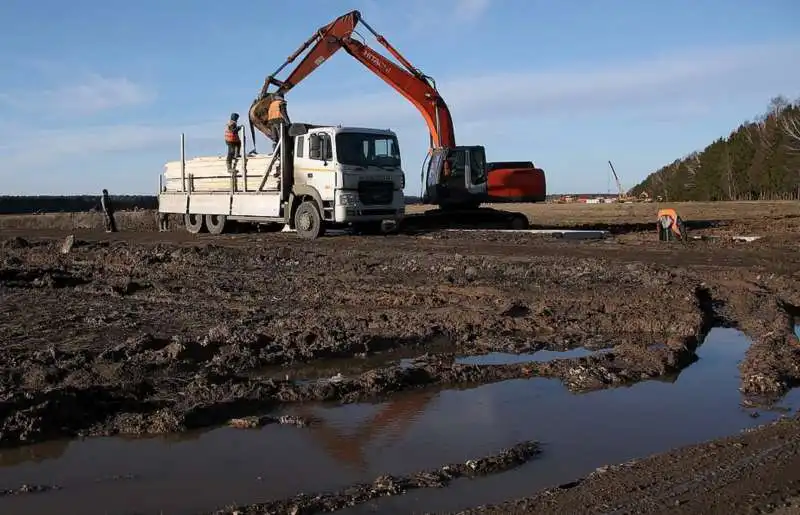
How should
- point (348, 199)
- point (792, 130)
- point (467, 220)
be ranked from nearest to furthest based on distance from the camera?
point (348, 199) → point (467, 220) → point (792, 130)

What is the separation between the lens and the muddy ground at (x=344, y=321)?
650 cm

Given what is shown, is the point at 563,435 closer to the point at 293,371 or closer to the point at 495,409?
the point at 495,409

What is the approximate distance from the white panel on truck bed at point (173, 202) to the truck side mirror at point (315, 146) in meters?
5.91

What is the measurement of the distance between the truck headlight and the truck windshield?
2.34 ft

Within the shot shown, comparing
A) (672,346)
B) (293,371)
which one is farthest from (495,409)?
(672,346)

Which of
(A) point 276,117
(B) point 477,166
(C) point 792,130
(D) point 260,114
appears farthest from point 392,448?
(C) point 792,130

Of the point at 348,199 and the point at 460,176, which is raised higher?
the point at 460,176

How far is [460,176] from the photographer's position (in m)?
21.8

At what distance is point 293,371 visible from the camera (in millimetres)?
7582

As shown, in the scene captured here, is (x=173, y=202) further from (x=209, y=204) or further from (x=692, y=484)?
(x=692, y=484)

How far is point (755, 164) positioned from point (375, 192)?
63.0 m

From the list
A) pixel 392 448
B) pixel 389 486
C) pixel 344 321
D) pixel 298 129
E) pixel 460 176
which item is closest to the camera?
pixel 389 486

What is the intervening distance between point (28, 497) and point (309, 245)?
481 inches

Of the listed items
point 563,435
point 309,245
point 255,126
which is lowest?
point 563,435
